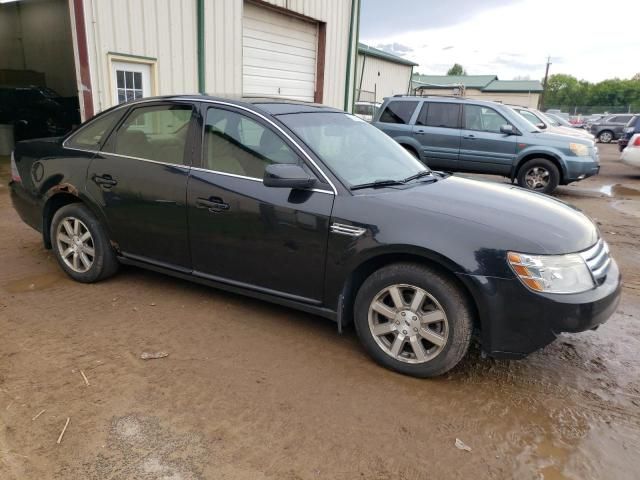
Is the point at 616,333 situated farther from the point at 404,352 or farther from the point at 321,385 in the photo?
the point at 321,385

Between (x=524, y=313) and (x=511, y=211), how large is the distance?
27.6 inches

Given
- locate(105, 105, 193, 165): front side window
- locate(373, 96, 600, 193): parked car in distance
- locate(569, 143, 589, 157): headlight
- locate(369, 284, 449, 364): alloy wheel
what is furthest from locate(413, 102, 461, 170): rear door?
locate(369, 284, 449, 364): alloy wheel

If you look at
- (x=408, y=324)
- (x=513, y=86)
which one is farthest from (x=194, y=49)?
(x=513, y=86)

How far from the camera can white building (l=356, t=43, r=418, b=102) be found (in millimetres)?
34344

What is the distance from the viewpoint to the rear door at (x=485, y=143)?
10023mm

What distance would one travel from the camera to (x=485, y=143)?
1016 centimetres

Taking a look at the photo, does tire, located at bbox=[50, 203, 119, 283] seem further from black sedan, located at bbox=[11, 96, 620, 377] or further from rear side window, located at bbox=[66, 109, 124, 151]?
rear side window, located at bbox=[66, 109, 124, 151]

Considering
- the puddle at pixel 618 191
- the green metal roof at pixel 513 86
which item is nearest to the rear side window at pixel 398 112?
the puddle at pixel 618 191

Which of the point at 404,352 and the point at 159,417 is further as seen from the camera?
the point at 404,352

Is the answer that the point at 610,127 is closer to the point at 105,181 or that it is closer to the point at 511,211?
the point at 511,211

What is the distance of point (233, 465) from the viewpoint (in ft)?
7.86

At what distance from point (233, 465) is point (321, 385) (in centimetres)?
83

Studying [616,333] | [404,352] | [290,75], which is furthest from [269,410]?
[290,75]

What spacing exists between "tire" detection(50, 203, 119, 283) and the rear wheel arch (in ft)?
7.38
